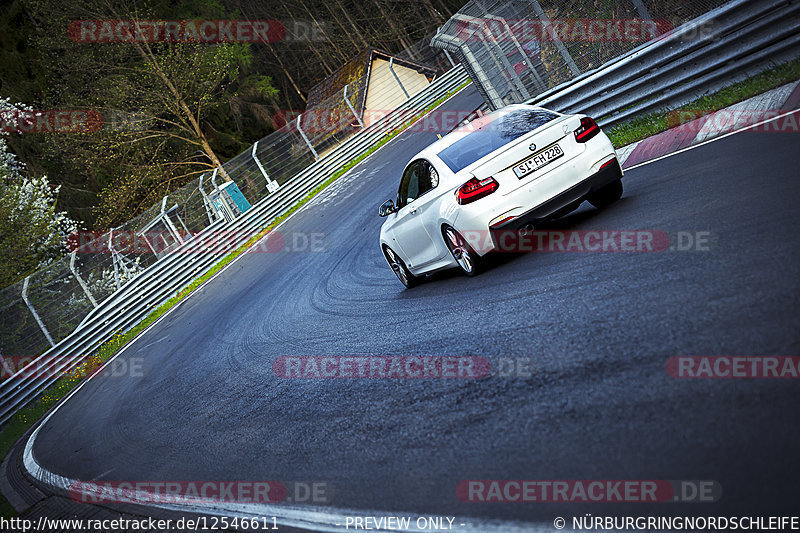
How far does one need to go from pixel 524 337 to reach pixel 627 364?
1366mm

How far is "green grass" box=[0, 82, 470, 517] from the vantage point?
15289 millimetres

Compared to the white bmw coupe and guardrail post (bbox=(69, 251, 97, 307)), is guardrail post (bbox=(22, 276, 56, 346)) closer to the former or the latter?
guardrail post (bbox=(69, 251, 97, 307))

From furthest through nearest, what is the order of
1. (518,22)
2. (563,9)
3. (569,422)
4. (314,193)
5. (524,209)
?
1. (314,193)
2. (518,22)
3. (563,9)
4. (524,209)
5. (569,422)

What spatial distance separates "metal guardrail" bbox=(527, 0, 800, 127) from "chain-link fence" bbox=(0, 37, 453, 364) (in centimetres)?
1581

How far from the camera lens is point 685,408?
3.68m

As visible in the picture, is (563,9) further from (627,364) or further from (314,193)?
(314,193)

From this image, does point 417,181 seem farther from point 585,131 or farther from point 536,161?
point 585,131

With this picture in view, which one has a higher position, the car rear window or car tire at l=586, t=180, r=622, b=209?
the car rear window

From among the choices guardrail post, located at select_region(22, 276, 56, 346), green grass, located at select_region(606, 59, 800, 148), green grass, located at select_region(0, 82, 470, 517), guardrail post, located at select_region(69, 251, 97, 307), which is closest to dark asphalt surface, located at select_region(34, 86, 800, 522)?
green grass, located at select_region(606, 59, 800, 148)

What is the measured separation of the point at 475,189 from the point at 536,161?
2.26 feet

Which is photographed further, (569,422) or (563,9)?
(563,9)

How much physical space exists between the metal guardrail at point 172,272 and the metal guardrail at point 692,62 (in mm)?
15043

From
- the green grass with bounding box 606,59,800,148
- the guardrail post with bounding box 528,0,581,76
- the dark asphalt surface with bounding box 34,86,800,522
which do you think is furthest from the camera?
the guardrail post with bounding box 528,0,581,76

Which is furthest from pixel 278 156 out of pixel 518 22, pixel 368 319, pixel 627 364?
pixel 627 364
